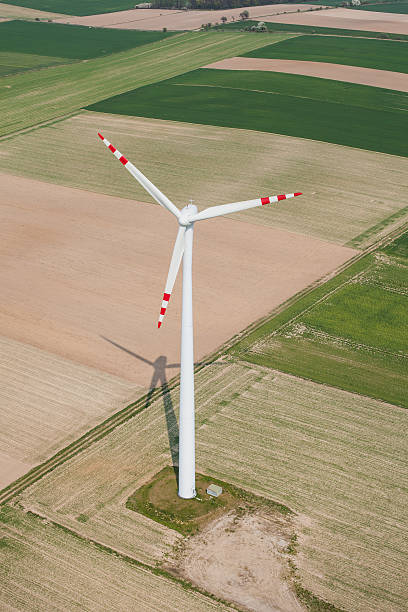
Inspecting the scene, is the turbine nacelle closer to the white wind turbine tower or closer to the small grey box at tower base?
the white wind turbine tower

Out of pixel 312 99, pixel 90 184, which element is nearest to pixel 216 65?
pixel 312 99

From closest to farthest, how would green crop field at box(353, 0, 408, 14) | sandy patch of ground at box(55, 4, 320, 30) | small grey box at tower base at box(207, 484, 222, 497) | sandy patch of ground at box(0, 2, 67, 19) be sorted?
small grey box at tower base at box(207, 484, 222, 497) → sandy patch of ground at box(55, 4, 320, 30) → sandy patch of ground at box(0, 2, 67, 19) → green crop field at box(353, 0, 408, 14)

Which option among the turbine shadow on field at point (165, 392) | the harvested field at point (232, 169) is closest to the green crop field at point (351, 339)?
the turbine shadow on field at point (165, 392)

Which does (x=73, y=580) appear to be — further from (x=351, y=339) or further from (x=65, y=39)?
(x=65, y=39)

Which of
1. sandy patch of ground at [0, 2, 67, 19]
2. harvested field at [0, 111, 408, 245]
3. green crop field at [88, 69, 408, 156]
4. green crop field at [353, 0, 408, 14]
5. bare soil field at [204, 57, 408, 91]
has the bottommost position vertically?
harvested field at [0, 111, 408, 245]

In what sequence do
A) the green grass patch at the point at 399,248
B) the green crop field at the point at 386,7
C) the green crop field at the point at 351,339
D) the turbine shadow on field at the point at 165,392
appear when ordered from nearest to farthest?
1. the turbine shadow on field at the point at 165,392
2. the green crop field at the point at 351,339
3. the green grass patch at the point at 399,248
4. the green crop field at the point at 386,7

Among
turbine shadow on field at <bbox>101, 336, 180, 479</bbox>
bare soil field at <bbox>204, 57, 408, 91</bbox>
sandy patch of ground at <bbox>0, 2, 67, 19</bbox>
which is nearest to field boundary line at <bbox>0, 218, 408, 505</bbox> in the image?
turbine shadow on field at <bbox>101, 336, 180, 479</bbox>

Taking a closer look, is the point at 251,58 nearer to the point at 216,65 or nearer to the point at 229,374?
the point at 216,65

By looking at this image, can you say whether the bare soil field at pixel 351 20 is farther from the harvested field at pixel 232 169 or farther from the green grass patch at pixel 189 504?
the green grass patch at pixel 189 504
